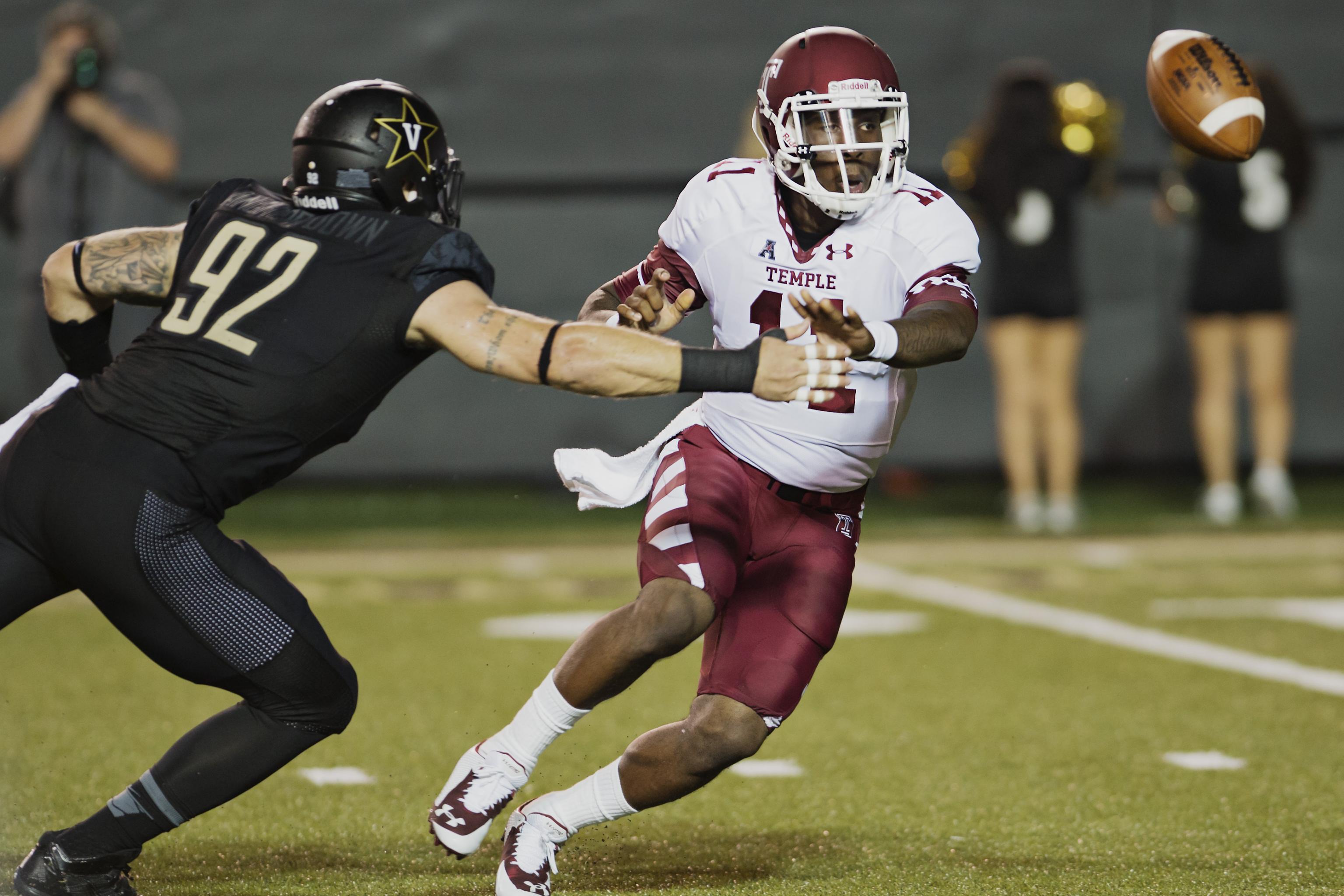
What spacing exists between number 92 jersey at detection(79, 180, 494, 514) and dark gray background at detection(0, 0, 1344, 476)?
7310 mm

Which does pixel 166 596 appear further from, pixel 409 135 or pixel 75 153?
pixel 75 153

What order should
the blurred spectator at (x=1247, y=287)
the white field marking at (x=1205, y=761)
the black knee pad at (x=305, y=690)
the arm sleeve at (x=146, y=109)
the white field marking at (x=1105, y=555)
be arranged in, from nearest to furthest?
1. the black knee pad at (x=305, y=690)
2. the white field marking at (x=1205, y=761)
3. the white field marking at (x=1105, y=555)
4. the arm sleeve at (x=146, y=109)
5. the blurred spectator at (x=1247, y=287)

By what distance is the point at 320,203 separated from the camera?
3459mm

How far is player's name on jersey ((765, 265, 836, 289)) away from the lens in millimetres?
3840

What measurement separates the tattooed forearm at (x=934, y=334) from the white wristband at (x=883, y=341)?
0.6 inches

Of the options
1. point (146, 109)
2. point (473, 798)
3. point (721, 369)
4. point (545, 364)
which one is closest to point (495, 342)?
point (545, 364)

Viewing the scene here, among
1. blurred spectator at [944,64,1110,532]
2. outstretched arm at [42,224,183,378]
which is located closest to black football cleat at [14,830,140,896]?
outstretched arm at [42,224,183,378]

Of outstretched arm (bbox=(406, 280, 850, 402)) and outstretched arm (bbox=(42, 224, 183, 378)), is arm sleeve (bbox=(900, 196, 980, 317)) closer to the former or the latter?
outstretched arm (bbox=(406, 280, 850, 402))

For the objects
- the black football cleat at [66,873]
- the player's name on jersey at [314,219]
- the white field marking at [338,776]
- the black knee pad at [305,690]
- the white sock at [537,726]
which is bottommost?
the white field marking at [338,776]

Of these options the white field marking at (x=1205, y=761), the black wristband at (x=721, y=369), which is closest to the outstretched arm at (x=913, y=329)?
the black wristband at (x=721, y=369)

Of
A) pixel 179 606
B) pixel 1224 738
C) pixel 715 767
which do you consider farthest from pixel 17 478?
pixel 1224 738

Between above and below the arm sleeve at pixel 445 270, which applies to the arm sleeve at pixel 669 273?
below

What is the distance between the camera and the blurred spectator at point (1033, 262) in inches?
346

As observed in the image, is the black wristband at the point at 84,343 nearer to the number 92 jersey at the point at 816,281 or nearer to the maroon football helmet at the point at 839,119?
the number 92 jersey at the point at 816,281
